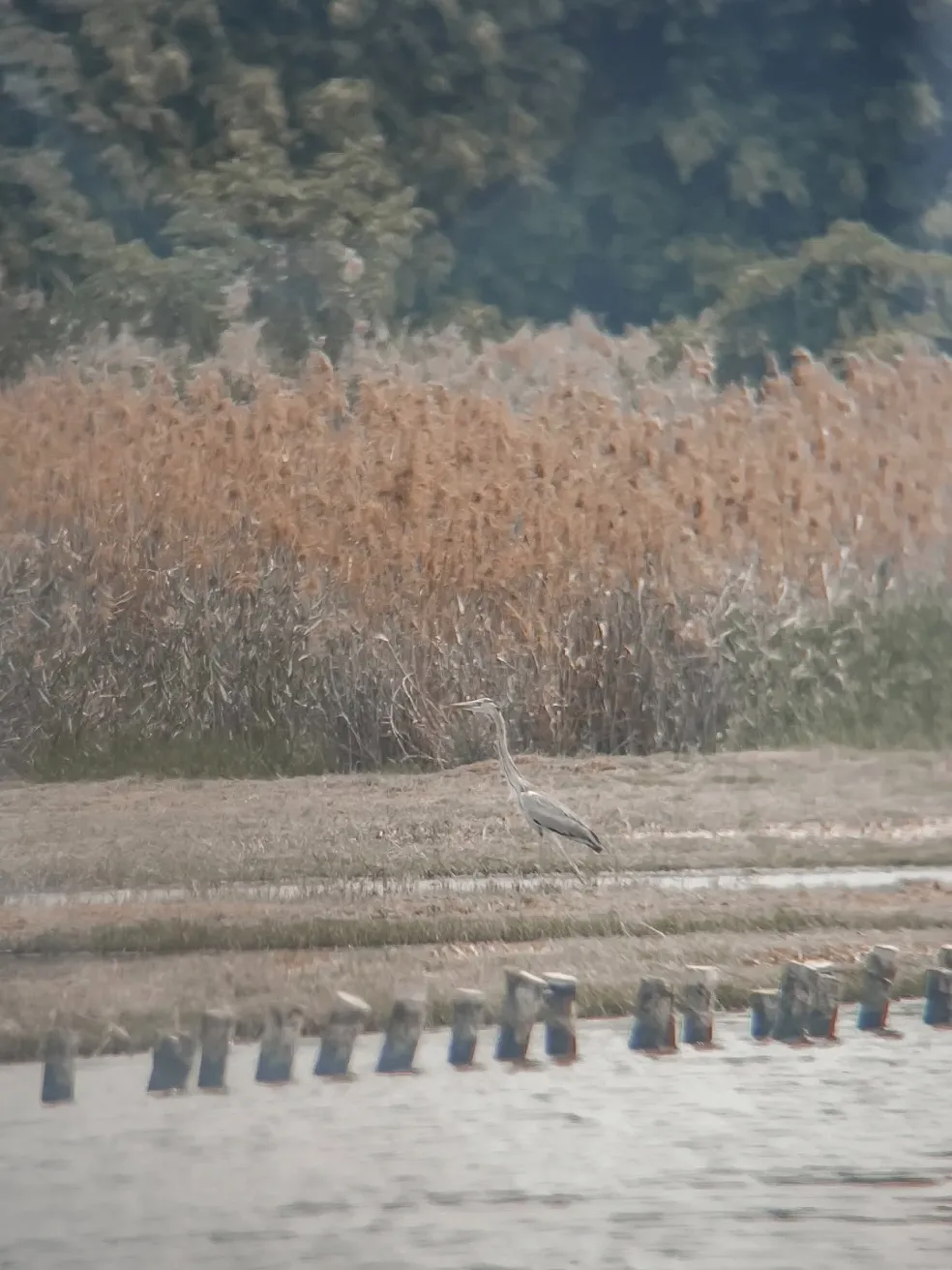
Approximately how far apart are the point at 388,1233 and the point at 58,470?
1660mm

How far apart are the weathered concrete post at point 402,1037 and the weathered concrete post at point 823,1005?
2.49 feet

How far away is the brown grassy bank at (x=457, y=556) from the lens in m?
4.02

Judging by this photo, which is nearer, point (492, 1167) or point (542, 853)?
point (492, 1167)

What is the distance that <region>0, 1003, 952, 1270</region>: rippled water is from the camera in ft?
11.0

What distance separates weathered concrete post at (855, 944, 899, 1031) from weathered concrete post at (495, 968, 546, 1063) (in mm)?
659

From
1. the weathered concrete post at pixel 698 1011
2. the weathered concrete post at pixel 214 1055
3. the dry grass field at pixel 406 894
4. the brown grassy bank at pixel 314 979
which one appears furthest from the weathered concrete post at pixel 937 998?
the weathered concrete post at pixel 214 1055

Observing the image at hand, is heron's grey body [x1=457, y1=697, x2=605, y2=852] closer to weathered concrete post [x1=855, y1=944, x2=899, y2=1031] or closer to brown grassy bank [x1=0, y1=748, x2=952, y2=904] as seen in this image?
brown grassy bank [x1=0, y1=748, x2=952, y2=904]

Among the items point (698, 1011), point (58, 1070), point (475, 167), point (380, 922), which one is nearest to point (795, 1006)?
point (698, 1011)

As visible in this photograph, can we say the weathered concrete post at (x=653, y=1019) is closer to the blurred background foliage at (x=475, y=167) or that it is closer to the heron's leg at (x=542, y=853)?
the heron's leg at (x=542, y=853)

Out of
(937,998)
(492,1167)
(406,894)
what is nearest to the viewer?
(492,1167)

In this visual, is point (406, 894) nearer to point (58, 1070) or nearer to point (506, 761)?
point (506, 761)

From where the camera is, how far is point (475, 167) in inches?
158

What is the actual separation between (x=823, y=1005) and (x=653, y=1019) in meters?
0.34

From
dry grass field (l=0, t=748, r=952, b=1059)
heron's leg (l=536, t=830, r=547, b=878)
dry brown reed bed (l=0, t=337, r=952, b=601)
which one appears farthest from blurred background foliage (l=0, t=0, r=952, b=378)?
heron's leg (l=536, t=830, r=547, b=878)
